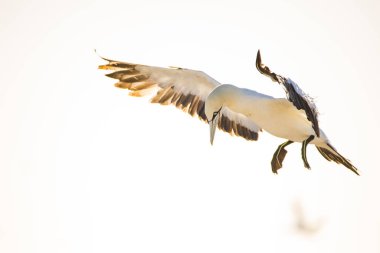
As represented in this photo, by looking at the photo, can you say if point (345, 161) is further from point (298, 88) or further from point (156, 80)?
point (156, 80)

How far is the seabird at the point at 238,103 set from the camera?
36.4ft

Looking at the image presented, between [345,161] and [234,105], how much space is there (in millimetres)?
1862

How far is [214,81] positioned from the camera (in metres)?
12.9

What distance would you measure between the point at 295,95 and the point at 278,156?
7.58 feet

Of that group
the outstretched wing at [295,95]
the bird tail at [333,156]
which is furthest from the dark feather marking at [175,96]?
the outstretched wing at [295,95]

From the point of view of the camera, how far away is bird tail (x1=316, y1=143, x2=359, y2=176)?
11953mm

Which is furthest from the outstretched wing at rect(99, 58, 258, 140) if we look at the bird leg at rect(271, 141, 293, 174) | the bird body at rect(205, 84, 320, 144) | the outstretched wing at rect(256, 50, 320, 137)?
the outstretched wing at rect(256, 50, 320, 137)

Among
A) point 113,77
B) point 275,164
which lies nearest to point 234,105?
point 275,164

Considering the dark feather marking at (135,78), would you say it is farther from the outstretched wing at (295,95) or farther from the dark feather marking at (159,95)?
the outstretched wing at (295,95)

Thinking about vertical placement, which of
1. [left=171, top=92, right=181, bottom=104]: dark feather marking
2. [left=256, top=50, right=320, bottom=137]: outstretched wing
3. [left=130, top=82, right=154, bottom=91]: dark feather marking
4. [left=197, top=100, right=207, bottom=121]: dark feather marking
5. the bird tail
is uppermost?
[left=130, top=82, right=154, bottom=91]: dark feather marking

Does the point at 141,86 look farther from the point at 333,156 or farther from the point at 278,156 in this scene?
the point at 333,156

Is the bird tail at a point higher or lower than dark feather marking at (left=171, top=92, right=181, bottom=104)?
lower

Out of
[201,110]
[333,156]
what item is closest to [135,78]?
[201,110]

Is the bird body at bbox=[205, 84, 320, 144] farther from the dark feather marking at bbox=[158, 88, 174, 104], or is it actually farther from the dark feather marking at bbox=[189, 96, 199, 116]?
the dark feather marking at bbox=[158, 88, 174, 104]
